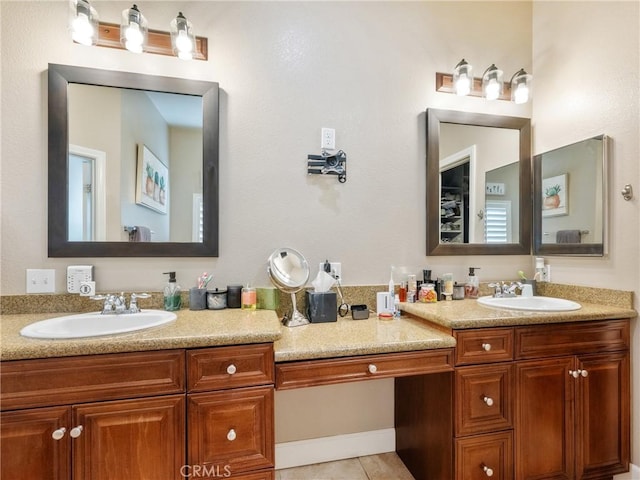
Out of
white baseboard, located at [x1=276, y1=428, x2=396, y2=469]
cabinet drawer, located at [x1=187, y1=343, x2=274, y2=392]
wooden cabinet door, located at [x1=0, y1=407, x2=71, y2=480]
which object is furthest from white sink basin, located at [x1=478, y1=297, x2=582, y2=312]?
wooden cabinet door, located at [x1=0, y1=407, x2=71, y2=480]

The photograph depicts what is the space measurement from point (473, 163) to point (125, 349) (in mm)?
2132

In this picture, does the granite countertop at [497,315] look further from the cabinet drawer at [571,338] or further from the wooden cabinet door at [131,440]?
the wooden cabinet door at [131,440]

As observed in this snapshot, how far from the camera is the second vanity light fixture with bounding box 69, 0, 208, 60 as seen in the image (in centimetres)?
147

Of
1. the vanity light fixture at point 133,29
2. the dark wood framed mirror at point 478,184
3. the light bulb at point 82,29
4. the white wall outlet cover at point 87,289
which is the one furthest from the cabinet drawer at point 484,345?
the light bulb at point 82,29

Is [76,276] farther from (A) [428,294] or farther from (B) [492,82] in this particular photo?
(B) [492,82]

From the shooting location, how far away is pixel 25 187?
152 centimetres

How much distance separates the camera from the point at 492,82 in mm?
2004

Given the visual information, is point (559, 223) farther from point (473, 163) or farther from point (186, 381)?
point (186, 381)

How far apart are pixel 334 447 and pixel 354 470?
0.50 feet

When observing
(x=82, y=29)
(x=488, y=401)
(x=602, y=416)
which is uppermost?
(x=82, y=29)

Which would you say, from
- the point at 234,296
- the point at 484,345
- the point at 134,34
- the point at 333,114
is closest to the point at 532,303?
the point at 484,345

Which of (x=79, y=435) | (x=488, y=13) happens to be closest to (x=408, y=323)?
(x=79, y=435)

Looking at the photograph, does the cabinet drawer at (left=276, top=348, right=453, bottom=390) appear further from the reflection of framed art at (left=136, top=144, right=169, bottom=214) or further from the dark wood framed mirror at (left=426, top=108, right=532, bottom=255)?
the reflection of framed art at (left=136, top=144, right=169, bottom=214)

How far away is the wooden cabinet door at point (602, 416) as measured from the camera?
153cm
